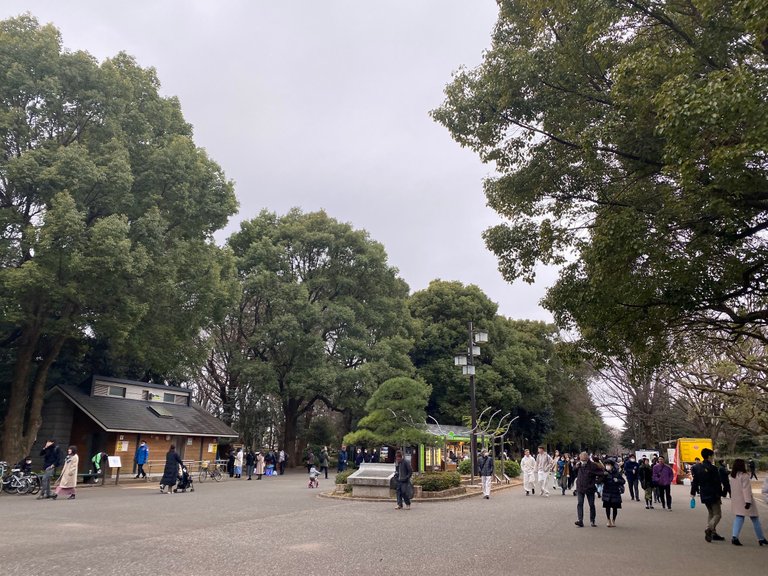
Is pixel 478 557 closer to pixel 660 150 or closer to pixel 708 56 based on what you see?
pixel 660 150

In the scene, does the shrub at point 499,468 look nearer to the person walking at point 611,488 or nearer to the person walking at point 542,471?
the person walking at point 542,471

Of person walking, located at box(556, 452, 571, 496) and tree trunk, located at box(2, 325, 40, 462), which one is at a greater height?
tree trunk, located at box(2, 325, 40, 462)

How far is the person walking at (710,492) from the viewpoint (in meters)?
9.55

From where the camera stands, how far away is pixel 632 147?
9258 millimetres

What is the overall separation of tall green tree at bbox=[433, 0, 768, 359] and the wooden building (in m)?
19.0

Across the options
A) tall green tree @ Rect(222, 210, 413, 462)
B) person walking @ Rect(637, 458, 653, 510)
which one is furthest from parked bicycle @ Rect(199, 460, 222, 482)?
person walking @ Rect(637, 458, 653, 510)

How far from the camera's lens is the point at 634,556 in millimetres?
8016

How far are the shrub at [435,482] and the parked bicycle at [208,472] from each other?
39.1 ft

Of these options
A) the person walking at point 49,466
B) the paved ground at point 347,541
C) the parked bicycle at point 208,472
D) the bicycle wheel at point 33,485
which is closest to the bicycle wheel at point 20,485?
the bicycle wheel at point 33,485

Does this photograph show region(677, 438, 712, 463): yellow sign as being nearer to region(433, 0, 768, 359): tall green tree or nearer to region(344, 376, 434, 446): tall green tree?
region(344, 376, 434, 446): tall green tree

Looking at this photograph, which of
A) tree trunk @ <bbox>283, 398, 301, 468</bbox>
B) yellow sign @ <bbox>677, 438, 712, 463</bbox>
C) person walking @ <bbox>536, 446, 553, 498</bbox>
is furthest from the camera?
tree trunk @ <bbox>283, 398, 301, 468</bbox>

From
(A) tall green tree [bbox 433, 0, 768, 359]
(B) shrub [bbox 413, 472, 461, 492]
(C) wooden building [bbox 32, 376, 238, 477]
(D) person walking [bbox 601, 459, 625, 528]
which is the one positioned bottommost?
(B) shrub [bbox 413, 472, 461, 492]

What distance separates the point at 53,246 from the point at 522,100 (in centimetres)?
1509

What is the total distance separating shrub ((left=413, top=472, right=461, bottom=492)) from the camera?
17.1 m
